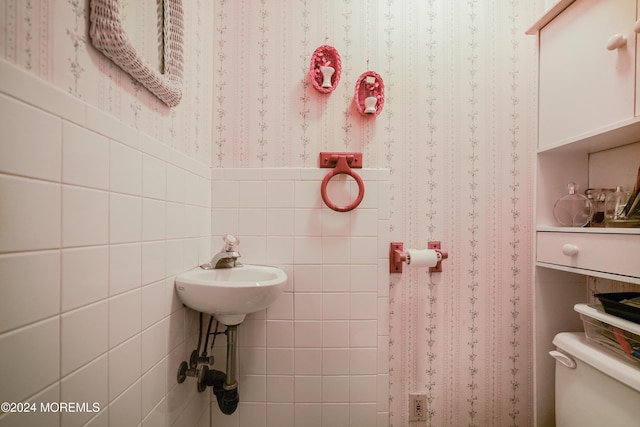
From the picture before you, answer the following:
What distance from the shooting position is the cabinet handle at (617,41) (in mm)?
767

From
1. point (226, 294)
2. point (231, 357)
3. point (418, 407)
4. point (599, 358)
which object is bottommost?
point (418, 407)

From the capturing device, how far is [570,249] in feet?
2.92

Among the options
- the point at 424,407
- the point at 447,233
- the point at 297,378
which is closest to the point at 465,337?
the point at 424,407

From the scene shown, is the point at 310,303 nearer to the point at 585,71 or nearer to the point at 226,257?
the point at 226,257

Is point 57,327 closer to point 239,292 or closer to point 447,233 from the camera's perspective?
point 239,292

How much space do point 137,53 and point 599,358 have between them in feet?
5.33

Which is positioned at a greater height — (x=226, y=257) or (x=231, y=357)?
(x=226, y=257)

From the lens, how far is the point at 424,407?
121cm

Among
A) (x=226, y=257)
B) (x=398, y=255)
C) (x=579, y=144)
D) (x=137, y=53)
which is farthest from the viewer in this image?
(x=398, y=255)

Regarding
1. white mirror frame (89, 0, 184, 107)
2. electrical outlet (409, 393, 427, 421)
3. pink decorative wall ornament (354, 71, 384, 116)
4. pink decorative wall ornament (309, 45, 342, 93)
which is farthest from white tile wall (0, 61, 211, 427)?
electrical outlet (409, 393, 427, 421)

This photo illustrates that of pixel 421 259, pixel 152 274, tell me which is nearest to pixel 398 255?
pixel 421 259

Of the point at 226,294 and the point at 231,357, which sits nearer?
the point at 226,294

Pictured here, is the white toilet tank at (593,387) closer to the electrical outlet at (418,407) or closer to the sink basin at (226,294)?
the electrical outlet at (418,407)

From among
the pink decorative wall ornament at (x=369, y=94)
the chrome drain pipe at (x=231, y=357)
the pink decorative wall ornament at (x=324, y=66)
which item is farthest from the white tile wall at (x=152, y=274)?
the pink decorative wall ornament at (x=324, y=66)
